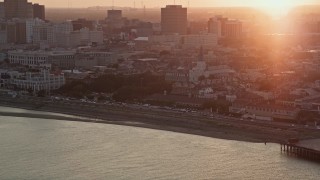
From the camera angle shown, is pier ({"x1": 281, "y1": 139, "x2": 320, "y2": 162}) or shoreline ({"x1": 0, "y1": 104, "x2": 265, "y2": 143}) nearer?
pier ({"x1": 281, "y1": 139, "x2": 320, "y2": 162})

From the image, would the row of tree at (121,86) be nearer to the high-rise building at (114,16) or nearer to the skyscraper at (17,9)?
the skyscraper at (17,9)

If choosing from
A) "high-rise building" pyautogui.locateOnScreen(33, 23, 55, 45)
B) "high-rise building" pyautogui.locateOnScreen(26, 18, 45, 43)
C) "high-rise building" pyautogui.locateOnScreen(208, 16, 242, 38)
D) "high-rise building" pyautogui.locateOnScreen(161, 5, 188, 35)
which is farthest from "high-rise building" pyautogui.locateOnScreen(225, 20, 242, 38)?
"high-rise building" pyautogui.locateOnScreen(26, 18, 45, 43)

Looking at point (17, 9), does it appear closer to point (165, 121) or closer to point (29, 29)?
point (29, 29)

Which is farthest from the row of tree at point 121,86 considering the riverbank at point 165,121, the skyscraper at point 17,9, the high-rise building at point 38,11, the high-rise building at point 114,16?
the high-rise building at point 114,16

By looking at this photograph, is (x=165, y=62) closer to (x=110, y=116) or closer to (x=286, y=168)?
(x=110, y=116)

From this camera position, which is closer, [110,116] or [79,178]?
[79,178]

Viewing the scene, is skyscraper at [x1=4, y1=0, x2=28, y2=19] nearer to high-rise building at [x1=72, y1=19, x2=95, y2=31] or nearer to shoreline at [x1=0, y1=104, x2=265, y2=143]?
high-rise building at [x1=72, y1=19, x2=95, y2=31]

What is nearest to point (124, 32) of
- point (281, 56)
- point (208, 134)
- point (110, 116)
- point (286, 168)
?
point (281, 56)
